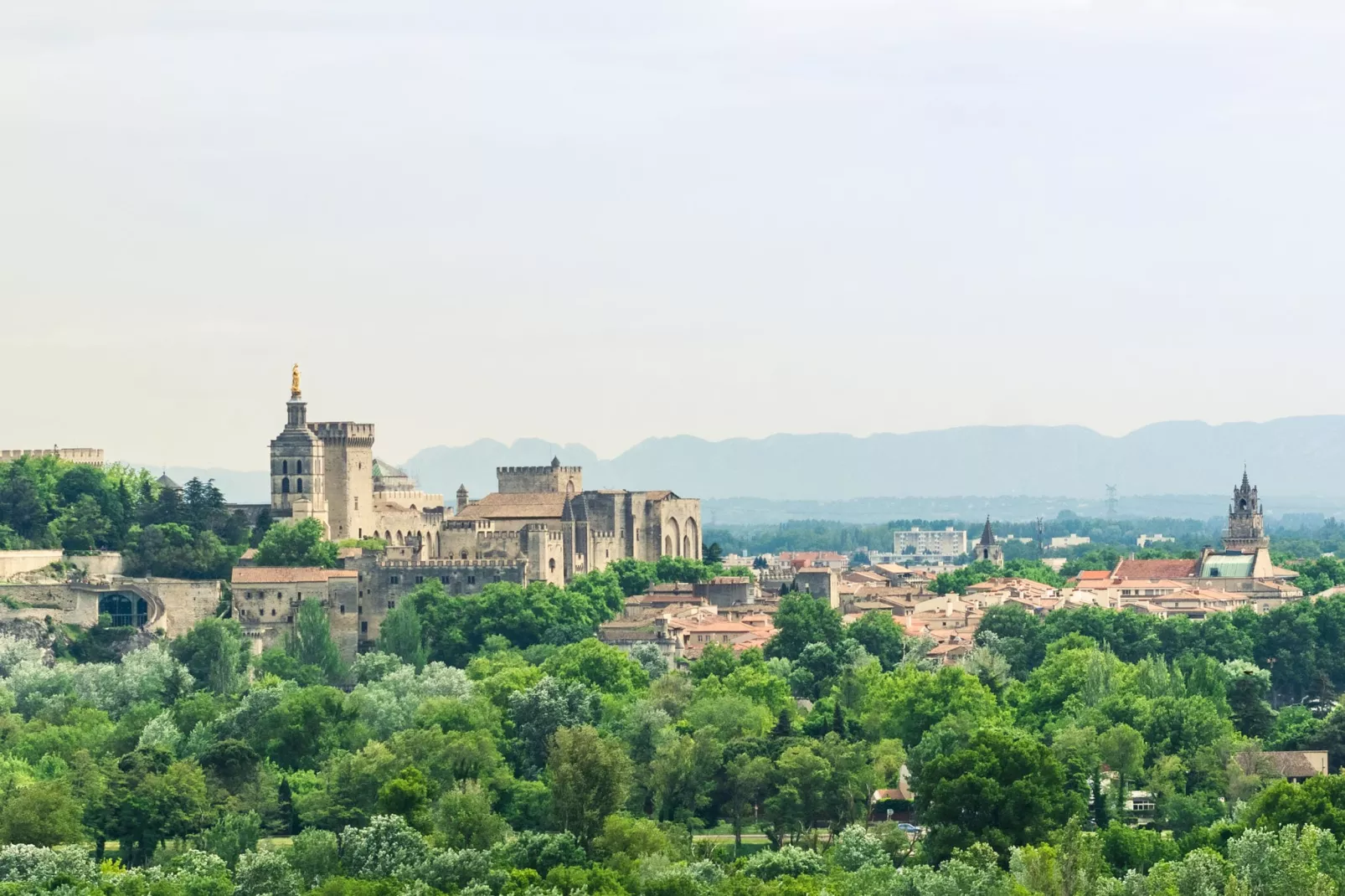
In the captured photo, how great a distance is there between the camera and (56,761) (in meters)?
84.5

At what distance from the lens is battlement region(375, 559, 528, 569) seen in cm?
11950

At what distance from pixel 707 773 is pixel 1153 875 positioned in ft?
73.3

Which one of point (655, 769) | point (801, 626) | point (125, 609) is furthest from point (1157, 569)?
point (655, 769)

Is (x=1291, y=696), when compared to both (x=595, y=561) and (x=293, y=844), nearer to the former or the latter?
(x=595, y=561)

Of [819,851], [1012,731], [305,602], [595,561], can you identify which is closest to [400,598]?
[305,602]

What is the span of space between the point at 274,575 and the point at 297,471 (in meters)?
10.9

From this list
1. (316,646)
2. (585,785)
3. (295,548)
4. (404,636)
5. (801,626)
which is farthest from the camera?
(295,548)

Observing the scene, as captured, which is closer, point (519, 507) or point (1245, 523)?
point (519, 507)

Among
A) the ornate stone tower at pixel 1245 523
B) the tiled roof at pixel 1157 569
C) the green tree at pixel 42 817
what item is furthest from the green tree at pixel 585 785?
the ornate stone tower at pixel 1245 523

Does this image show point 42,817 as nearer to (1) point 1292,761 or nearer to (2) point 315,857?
(2) point 315,857

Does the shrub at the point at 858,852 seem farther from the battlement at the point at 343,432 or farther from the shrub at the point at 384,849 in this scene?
the battlement at the point at 343,432

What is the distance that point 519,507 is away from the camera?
130250 millimetres

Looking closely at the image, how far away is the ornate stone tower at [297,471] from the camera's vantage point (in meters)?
125

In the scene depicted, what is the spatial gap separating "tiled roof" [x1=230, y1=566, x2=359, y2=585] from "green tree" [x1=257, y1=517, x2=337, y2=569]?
1.91 meters
